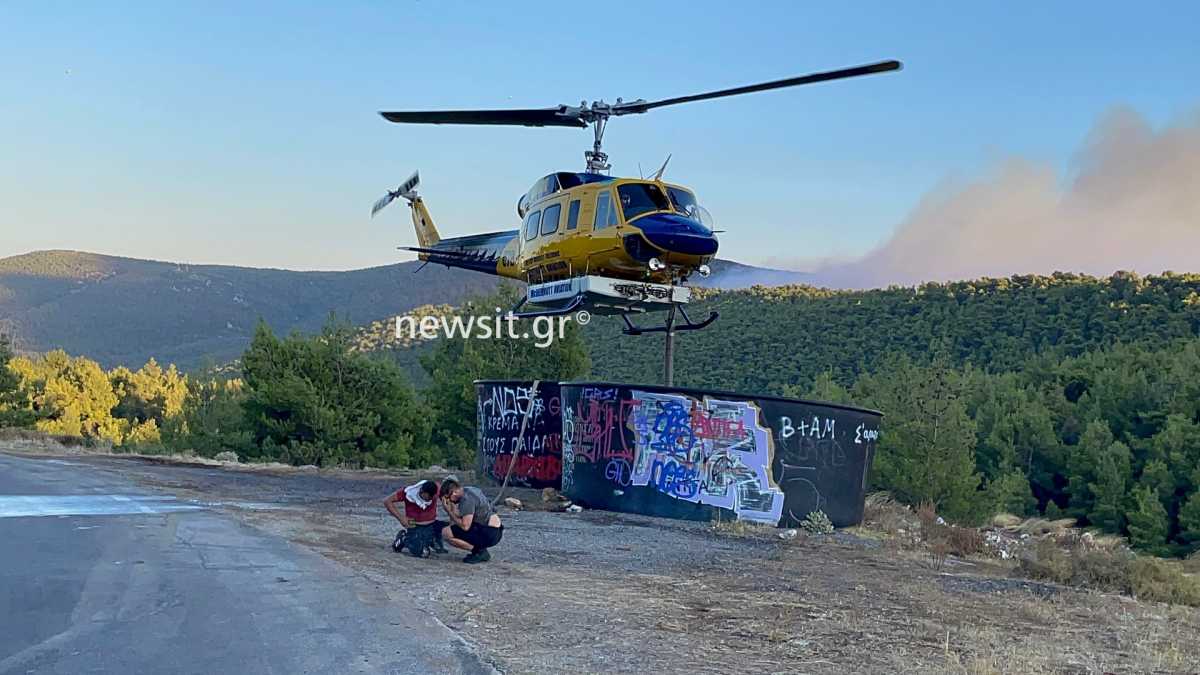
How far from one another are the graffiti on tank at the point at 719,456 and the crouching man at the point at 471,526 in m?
5.53

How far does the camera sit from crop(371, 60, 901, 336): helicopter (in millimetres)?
15688

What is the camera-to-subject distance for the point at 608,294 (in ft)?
52.3

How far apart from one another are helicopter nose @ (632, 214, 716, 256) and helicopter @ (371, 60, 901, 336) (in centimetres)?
1

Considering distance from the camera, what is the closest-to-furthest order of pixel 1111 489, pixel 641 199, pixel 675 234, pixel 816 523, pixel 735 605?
pixel 735 605 → pixel 675 234 → pixel 816 523 → pixel 641 199 → pixel 1111 489

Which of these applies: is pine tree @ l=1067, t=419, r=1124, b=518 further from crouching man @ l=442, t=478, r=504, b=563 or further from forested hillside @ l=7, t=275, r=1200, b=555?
crouching man @ l=442, t=478, r=504, b=563

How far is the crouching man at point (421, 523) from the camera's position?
10859 mm

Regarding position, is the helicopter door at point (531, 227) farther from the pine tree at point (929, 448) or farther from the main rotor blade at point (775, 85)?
the pine tree at point (929, 448)

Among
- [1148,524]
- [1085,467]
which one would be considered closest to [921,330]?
[1085,467]

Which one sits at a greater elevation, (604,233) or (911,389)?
(604,233)

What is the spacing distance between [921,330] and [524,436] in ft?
133

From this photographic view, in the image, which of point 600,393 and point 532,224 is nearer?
point 600,393

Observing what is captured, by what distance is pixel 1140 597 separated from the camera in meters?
11.3

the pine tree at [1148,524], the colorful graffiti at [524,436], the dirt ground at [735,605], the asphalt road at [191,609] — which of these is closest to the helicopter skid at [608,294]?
the colorful graffiti at [524,436]

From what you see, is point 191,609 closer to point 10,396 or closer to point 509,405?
point 509,405
